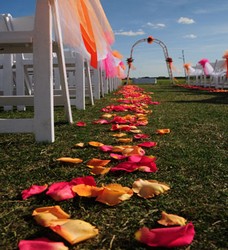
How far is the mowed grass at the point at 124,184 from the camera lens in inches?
39.6

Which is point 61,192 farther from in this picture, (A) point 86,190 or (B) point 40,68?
(B) point 40,68

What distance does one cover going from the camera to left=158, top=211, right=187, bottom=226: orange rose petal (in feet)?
3.42

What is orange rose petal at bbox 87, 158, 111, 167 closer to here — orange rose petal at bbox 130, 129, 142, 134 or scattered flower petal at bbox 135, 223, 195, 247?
scattered flower petal at bbox 135, 223, 195, 247

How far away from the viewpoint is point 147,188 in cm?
134

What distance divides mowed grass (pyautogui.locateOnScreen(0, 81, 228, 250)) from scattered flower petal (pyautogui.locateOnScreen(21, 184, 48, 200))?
0.07ft

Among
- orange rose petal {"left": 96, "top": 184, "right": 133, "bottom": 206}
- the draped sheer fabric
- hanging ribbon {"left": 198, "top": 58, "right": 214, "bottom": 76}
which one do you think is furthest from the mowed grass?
hanging ribbon {"left": 198, "top": 58, "right": 214, "bottom": 76}

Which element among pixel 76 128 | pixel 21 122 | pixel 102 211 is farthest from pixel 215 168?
pixel 76 128

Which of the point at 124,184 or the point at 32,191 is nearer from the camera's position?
the point at 32,191

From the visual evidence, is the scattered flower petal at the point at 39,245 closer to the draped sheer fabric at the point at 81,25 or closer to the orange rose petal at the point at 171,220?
the orange rose petal at the point at 171,220

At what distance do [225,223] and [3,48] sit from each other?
1959 mm

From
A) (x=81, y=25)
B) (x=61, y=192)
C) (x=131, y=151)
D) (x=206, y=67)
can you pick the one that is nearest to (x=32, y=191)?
(x=61, y=192)

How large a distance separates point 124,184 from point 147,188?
13cm

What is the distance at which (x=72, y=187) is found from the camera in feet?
4.35

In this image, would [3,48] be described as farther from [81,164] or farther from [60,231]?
[60,231]
